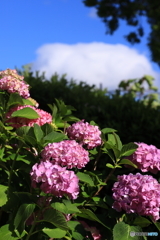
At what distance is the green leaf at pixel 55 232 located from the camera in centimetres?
189

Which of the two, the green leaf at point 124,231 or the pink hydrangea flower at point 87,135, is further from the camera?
the pink hydrangea flower at point 87,135

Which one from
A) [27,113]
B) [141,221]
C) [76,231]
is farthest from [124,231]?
[27,113]

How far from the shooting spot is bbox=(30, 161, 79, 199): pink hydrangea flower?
5.75 ft

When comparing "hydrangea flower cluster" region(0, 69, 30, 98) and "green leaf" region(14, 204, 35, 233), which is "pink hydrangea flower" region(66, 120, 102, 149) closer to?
"hydrangea flower cluster" region(0, 69, 30, 98)

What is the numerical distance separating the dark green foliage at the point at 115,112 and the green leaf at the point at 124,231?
79.7 inches

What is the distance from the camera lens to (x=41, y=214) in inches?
78.5

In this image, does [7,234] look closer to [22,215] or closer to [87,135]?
[22,215]

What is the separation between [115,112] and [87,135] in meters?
2.00

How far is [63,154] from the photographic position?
6.42ft

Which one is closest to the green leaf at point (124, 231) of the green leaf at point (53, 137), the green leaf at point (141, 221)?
the green leaf at point (141, 221)

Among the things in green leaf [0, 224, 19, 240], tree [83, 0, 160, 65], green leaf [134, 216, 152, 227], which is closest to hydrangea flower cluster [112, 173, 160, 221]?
green leaf [134, 216, 152, 227]

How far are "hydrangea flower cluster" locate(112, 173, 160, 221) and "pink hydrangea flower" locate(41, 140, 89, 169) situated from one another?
10.8 inches

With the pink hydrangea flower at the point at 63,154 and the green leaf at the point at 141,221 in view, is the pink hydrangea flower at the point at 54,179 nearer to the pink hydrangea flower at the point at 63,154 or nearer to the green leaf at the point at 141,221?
the pink hydrangea flower at the point at 63,154

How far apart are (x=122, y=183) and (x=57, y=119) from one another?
0.76 meters
